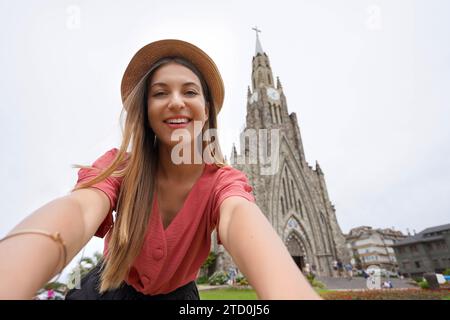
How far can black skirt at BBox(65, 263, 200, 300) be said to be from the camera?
1.61 meters

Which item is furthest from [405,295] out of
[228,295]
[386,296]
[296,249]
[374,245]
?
[374,245]

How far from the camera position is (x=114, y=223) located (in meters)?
1.27

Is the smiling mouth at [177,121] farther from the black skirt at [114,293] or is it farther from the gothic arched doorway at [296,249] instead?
the gothic arched doorway at [296,249]

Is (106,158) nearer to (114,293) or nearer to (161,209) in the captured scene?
(161,209)

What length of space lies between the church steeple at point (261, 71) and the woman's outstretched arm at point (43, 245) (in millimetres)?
30291

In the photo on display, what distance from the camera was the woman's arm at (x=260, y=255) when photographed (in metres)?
0.64

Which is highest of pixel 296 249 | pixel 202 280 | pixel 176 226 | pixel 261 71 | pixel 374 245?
pixel 261 71

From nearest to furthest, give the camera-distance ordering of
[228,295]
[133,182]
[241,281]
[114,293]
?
[133,182] → [114,293] → [228,295] → [241,281]

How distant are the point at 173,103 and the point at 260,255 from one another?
0.93m

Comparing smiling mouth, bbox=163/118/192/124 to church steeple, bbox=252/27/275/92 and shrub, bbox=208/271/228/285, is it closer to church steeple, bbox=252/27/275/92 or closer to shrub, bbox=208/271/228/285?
shrub, bbox=208/271/228/285

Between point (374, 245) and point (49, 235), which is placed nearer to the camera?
point (49, 235)

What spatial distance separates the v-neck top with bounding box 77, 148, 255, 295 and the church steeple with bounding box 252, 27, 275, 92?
29.8 m

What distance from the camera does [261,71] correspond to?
30781 millimetres
